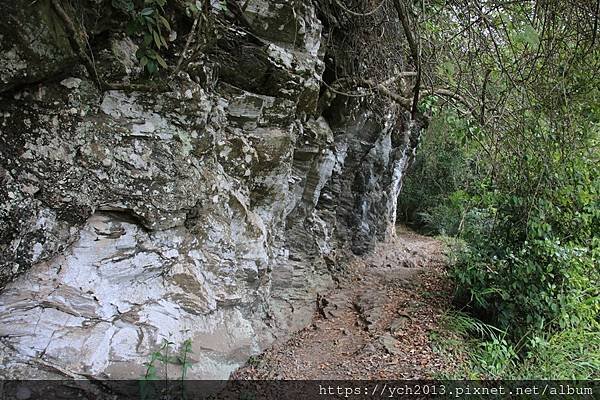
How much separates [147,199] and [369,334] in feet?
10.5

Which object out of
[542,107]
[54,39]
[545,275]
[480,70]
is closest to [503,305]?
[545,275]

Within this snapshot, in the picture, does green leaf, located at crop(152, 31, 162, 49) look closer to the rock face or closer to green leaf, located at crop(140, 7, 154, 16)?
green leaf, located at crop(140, 7, 154, 16)

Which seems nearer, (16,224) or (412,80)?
(16,224)

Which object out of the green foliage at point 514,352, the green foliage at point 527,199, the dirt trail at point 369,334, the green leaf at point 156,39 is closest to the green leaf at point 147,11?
the green leaf at point 156,39

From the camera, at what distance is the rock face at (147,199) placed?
8.88ft

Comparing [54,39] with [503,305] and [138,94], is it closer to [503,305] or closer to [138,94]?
[138,94]

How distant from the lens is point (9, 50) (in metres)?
2.49

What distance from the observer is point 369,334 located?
5.04m

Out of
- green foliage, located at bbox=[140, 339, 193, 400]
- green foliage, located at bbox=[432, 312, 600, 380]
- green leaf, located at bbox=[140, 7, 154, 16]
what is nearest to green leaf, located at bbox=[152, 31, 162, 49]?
green leaf, located at bbox=[140, 7, 154, 16]

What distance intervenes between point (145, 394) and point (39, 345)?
82 cm

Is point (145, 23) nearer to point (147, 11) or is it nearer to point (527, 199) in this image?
point (147, 11)

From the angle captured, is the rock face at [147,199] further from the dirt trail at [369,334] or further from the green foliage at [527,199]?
the green foliage at [527,199]

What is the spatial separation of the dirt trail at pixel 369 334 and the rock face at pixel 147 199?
1.11ft

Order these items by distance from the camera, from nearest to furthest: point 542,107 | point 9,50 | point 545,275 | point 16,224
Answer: point 9,50 < point 16,224 < point 542,107 < point 545,275
